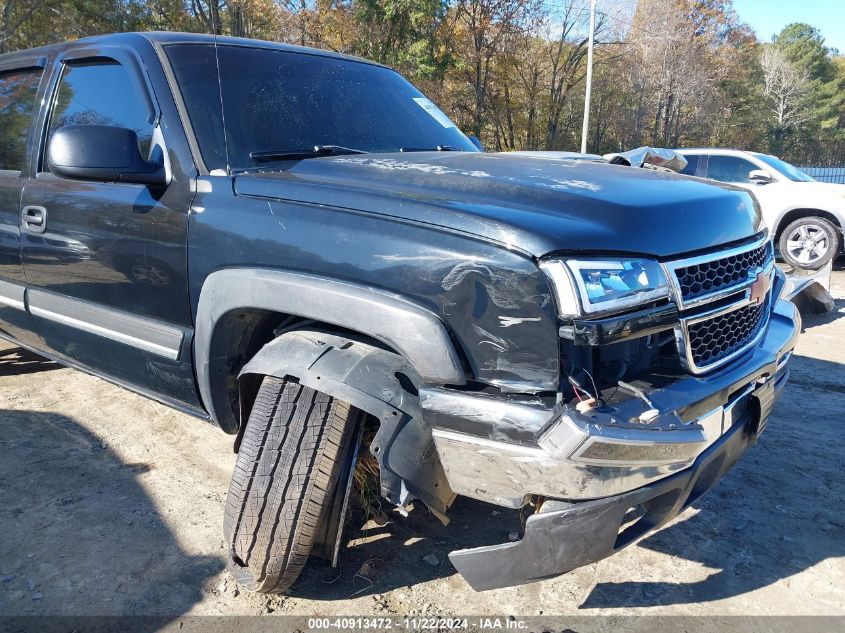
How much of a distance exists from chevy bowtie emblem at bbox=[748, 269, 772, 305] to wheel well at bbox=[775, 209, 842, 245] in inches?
285

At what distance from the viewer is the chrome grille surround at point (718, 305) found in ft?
5.95

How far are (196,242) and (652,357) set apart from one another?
62.6 inches

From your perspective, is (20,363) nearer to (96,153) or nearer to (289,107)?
(96,153)

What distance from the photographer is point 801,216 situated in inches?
330

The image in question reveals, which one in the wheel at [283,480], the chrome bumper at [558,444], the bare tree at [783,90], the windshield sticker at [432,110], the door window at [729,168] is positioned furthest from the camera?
the bare tree at [783,90]

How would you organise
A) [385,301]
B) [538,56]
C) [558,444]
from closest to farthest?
[558,444] → [385,301] → [538,56]

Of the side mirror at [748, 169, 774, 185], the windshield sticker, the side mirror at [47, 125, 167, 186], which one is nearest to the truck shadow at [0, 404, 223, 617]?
the side mirror at [47, 125, 167, 186]

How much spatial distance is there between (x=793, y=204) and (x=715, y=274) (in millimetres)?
7574

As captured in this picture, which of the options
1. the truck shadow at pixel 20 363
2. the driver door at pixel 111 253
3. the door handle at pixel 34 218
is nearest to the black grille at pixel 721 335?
the driver door at pixel 111 253

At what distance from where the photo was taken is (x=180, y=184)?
2.32 metres

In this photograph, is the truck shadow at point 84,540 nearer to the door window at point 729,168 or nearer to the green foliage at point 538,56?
the door window at point 729,168

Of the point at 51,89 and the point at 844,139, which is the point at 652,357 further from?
the point at 844,139

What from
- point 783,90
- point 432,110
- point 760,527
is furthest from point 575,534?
point 783,90

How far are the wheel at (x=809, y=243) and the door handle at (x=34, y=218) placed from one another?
8520 mm
